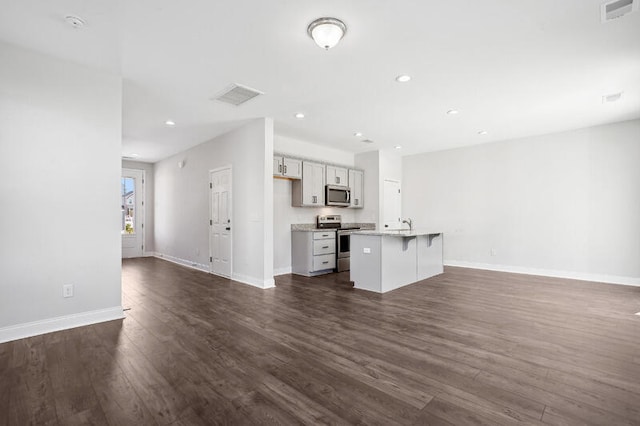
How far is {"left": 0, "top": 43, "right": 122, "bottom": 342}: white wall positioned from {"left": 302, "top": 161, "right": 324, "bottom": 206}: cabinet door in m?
3.37

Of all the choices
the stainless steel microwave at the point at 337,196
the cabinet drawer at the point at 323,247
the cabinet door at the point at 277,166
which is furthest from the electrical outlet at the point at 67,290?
the stainless steel microwave at the point at 337,196

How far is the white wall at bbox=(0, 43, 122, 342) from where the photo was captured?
2.90 meters

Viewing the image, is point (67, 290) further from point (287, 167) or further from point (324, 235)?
point (324, 235)

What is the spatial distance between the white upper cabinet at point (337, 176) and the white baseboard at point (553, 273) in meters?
3.14

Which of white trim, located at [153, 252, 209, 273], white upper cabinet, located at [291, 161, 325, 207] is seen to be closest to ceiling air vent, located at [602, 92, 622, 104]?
white upper cabinet, located at [291, 161, 325, 207]

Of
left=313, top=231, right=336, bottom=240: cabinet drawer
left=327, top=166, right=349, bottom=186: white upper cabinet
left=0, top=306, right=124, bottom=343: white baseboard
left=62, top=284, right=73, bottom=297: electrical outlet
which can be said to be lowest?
left=0, top=306, right=124, bottom=343: white baseboard

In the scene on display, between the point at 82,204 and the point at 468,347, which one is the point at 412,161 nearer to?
the point at 468,347

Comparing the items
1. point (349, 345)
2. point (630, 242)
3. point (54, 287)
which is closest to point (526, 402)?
point (349, 345)

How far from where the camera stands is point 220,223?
6.09 metres

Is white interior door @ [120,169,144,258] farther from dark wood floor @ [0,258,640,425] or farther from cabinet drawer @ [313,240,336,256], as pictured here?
cabinet drawer @ [313,240,336,256]

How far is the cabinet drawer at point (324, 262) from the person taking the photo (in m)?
5.93

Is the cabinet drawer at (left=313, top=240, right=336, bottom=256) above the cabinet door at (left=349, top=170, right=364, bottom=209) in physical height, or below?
below

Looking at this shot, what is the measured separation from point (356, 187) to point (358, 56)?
15.0ft

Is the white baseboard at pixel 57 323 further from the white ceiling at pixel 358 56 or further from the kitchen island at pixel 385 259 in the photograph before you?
the kitchen island at pixel 385 259
